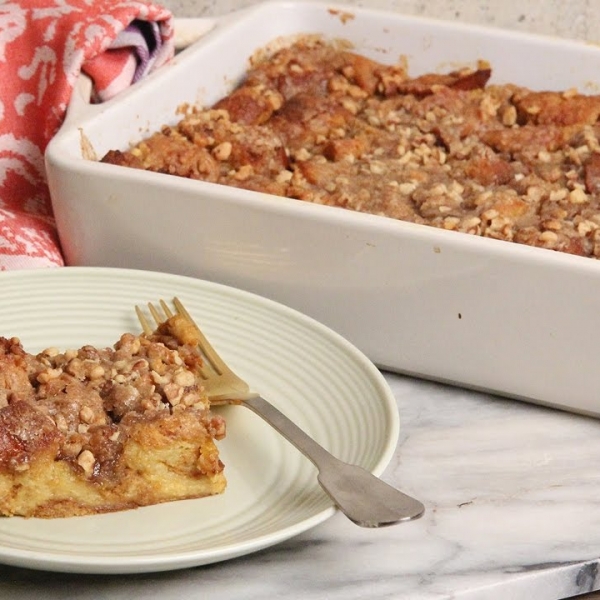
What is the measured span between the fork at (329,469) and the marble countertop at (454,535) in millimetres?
116

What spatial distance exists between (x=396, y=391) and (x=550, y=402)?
0.22m

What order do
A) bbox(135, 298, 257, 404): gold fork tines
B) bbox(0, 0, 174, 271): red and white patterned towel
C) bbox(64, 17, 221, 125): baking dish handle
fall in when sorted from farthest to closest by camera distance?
bbox(0, 0, 174, 271): red and white patterned towel
bbox(64, 17, 221, 125): baking dish handle
bbox(135, 298, 257, 404): gold fork tines

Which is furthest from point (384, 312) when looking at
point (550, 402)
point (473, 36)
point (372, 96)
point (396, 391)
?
point (473, 36)

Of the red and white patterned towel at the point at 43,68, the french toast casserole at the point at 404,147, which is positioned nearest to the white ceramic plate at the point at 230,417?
the french toast casserole at the point at 404,147

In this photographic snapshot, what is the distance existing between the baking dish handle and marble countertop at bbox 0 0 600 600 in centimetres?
69

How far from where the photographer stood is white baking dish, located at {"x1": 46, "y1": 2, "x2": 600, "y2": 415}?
1.67 m

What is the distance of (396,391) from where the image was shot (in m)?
1.82

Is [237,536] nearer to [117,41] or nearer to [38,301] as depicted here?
[38,301]

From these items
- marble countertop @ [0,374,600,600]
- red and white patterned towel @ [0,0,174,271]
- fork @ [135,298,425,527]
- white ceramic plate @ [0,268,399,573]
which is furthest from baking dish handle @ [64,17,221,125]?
marble countertop @ [0,374,600,600]

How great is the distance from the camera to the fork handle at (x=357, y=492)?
1324 millimetres

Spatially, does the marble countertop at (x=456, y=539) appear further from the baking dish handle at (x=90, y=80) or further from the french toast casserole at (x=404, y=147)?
the baking dish handle at (x=90, y=80)

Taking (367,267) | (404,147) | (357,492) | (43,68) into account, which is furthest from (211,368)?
(43,68)

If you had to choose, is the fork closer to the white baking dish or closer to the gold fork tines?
the gold fork tines

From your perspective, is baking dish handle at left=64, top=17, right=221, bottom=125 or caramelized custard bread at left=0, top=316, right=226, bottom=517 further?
baking dish handle at left=64, top=17, right=221, bottom=125
